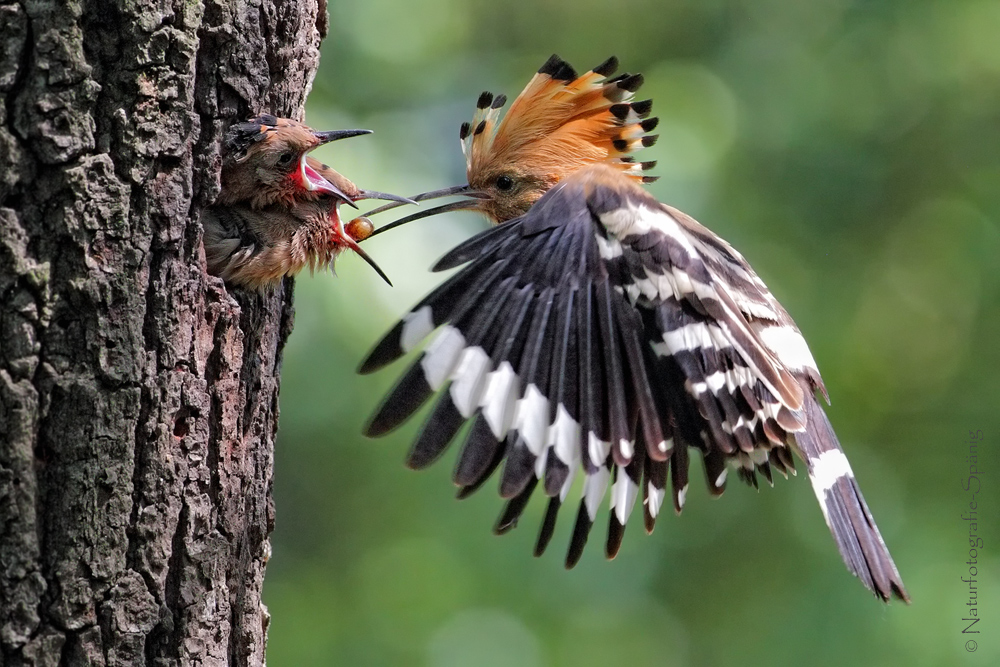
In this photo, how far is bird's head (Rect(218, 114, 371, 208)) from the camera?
66.0 inches

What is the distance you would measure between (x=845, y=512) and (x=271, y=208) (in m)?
1.60

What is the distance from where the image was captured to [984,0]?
Answer: 4.76 metres

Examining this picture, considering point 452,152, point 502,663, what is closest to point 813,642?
point 502,663

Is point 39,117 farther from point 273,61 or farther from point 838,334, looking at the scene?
point 838,334

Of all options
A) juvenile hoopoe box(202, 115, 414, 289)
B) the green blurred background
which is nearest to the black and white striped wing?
juvenile hoopoe box(202, 115, 414, 289)

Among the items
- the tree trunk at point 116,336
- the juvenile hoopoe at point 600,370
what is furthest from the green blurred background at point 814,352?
the tree trunk at point 116,336

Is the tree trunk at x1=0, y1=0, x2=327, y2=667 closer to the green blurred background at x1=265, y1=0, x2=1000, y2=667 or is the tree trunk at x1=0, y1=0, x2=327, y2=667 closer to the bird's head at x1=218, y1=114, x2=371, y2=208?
the bird's head at x1=218, y1=114, x2=371, y2=208

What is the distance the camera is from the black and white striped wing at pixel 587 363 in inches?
70.5

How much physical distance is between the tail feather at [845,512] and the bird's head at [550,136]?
87 cm

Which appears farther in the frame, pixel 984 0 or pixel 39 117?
pixel 984 0

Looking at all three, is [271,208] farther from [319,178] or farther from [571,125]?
[571,125]

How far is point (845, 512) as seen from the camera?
2.45 meters

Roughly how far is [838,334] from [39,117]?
421cm

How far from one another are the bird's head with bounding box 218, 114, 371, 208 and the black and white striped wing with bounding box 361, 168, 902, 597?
0.31m
